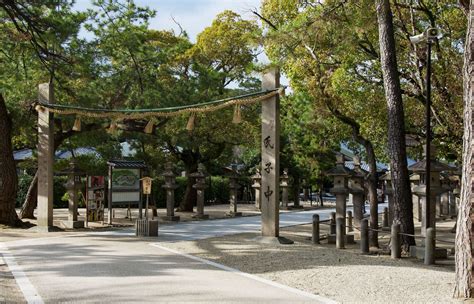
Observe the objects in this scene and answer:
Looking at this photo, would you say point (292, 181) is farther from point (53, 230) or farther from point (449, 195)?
point (53, 230)

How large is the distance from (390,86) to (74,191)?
11.6 meters

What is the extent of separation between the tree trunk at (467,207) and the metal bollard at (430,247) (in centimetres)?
331

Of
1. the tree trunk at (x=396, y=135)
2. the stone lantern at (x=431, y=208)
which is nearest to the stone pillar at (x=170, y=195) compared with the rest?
the stone lantern at (x=431, y=208)

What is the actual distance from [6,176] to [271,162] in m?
9.29

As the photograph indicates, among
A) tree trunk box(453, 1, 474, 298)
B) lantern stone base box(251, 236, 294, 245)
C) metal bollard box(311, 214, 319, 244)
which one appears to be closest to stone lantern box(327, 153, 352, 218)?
metal bollard box(311, 214, 319, 244)

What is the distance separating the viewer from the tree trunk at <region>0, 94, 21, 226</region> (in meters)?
16.2

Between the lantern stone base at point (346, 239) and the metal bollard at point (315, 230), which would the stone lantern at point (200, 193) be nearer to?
the lantern stone base at point (346, 239)

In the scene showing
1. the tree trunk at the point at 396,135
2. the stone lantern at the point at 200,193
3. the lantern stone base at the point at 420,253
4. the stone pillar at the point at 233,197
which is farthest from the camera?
the stone pillar at the point at 233,197

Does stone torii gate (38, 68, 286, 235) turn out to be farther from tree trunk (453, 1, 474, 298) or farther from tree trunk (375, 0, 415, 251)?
tree trunk (453, 1, 474, 298)

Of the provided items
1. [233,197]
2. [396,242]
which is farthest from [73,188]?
[396,242]

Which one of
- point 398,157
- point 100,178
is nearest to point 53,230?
point 100,178

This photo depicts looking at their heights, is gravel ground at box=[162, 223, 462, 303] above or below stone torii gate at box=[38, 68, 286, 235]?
below

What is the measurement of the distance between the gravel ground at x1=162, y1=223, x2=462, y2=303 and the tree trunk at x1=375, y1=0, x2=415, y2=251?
3.61ft

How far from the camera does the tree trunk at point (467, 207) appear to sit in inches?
268
